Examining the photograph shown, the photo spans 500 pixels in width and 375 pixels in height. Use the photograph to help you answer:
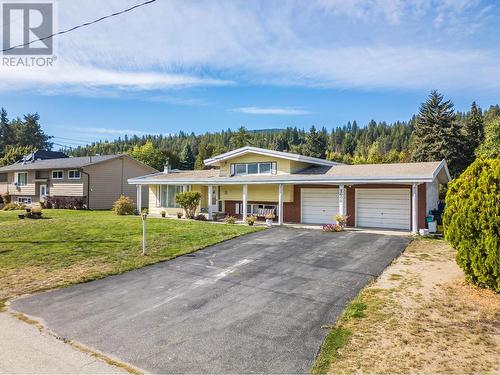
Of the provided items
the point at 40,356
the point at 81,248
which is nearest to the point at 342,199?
the point at 81,248

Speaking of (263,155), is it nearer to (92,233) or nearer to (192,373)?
(92,233)

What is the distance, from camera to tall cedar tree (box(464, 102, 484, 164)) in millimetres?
39281

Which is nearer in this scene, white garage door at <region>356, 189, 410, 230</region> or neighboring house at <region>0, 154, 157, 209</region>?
white garage door at <region>356, 189, 410, 230</region>

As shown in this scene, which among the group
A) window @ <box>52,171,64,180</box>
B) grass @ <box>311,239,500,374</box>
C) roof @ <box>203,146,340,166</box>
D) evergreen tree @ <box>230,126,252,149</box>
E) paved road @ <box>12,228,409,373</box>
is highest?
evergreen tree @ <box>230,126,252,149</box>

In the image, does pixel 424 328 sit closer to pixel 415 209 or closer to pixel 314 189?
pixel 415 209

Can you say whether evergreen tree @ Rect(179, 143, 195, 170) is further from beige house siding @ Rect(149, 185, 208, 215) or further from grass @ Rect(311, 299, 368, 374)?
grass @ Rect(311, 299, 368, 374)

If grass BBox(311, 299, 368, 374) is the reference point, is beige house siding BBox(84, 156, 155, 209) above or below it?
above

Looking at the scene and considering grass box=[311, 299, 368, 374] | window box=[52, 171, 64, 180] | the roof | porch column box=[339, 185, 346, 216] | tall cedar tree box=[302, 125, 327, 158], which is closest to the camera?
grass box=[311, 299, 368, 374]

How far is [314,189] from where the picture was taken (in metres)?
20.8

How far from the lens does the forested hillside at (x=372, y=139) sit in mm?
38809

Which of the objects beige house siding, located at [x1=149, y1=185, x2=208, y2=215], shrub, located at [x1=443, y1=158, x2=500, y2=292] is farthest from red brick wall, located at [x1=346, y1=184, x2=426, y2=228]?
beige house siding, located at [x1=149, y1=185, x2=208, y2=215]

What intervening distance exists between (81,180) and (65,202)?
2.40m

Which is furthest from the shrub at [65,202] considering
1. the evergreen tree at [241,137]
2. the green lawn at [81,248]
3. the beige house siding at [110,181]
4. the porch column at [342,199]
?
the evergreen tree at [241,137]

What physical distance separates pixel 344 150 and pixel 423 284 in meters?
84.7
